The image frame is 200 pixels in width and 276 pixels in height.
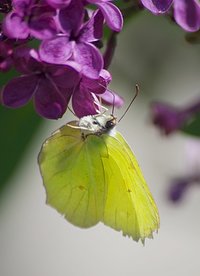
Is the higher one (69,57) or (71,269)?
(69,57)

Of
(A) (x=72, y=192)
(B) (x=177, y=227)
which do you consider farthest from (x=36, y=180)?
(A) (x=72, y=192)

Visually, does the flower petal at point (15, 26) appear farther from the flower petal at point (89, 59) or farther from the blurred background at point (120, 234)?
the blurred background at point (120, 234)

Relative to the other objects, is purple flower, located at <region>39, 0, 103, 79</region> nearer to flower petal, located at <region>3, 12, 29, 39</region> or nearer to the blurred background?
flower petal, located at <region>3, 12, 29, 39</region>

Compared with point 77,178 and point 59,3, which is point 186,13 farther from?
point 77,178

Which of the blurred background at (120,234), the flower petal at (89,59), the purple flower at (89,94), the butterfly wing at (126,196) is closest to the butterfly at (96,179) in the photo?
the butterfly wing at (126,196)

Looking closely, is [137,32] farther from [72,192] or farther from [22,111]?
[72,192]

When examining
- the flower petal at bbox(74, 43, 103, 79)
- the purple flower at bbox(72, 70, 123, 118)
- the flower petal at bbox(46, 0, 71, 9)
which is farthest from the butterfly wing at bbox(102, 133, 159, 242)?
the flower petal at bbox(46, 0, 71, 9)

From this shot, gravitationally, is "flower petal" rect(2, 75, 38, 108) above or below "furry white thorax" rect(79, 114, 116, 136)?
above
